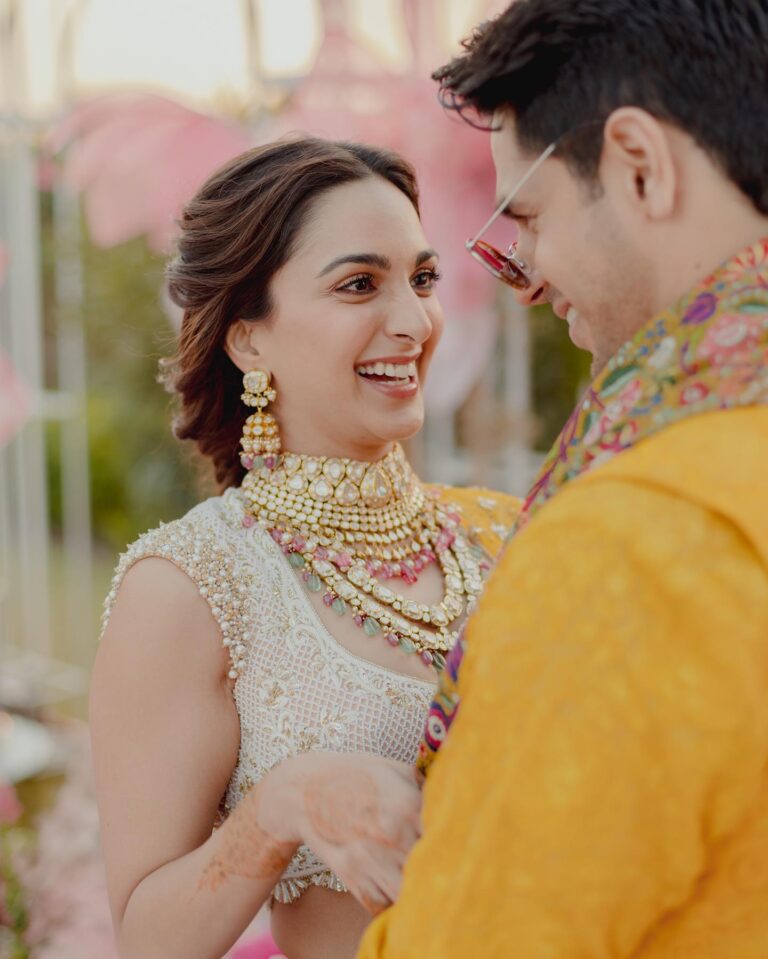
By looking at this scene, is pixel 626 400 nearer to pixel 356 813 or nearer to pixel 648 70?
pixel 648 70

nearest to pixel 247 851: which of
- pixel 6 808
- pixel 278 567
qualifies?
pixel 278 567

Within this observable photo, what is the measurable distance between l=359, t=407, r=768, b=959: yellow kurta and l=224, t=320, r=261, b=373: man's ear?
1.00 meters

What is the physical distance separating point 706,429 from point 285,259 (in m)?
0.99

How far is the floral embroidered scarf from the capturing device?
0.93 metres

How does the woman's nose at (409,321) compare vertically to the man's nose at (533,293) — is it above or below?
below

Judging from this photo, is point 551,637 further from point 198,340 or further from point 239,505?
point 198,340

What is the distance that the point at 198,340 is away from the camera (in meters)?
1.85

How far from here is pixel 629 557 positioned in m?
0.84

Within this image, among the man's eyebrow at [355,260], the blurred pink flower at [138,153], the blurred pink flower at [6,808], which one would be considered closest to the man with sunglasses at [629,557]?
A: the man's eyebrow at [355,260]

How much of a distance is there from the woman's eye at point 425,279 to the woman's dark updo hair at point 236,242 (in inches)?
5.3

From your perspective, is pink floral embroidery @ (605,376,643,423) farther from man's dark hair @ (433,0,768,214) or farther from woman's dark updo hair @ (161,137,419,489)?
woman's dark updo hair @ (161,137,419,489)

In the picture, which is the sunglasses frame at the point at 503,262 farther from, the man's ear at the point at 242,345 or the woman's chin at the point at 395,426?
the man's ear at the point at 242,345

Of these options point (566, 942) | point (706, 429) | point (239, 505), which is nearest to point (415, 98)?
point (239, 505)

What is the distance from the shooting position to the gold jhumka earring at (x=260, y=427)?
1808mm
